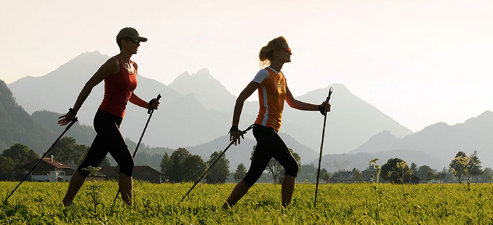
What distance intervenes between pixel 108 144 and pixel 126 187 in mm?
760

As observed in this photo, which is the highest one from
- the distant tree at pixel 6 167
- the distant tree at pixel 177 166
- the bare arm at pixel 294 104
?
the bare arm at pixel 294 104

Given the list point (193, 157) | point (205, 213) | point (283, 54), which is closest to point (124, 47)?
point (283, 54)

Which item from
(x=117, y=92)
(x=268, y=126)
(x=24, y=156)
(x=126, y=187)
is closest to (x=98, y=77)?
(x=117, y=92)

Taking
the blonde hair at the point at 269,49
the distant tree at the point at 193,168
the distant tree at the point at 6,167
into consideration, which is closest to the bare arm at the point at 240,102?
the blonde hair at the point at 269,49

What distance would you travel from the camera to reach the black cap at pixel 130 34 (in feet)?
22.6

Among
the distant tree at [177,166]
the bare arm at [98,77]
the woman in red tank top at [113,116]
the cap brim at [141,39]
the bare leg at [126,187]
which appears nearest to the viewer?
the bare arm at [98,77]

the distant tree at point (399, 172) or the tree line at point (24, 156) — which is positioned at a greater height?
the distant tree at point (399, 172)

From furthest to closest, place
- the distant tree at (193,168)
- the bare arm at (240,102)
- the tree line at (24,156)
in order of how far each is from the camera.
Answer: the distant tree at (193,168)
the tree line at (24,156)
the bare arm at (240,102)

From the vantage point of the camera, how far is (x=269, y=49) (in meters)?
7.00

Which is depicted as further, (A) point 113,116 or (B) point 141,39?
(B) point 141,39

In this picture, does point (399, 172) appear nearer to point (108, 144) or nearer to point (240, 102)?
point (240, 102)

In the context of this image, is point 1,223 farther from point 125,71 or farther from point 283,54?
point 283,54

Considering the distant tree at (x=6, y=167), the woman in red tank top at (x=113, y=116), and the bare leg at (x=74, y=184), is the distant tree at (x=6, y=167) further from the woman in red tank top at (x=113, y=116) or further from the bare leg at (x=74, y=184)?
the woman in red tank top at (x=113, y=116)

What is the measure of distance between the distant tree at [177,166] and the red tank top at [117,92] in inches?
4041
